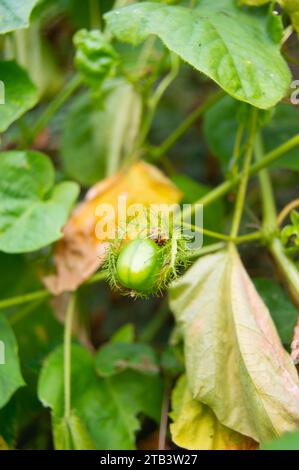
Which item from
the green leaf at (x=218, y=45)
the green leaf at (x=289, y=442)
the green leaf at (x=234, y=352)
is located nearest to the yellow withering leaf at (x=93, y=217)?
the green leaf at (x=234, y=352)

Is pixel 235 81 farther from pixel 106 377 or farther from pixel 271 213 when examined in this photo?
pixel 106 377

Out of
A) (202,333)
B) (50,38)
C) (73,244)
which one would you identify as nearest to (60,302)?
(73,244)

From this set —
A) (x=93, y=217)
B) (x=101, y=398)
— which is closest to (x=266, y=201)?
(x=93, y=217)

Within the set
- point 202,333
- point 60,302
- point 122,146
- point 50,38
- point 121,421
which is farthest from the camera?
point 50,38

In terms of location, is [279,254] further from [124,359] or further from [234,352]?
[124,359]

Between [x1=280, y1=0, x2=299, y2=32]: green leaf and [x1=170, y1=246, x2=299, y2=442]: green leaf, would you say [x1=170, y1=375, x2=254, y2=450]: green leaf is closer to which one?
[x1=170, y1=246, x2=299, y2=442]: green leaf

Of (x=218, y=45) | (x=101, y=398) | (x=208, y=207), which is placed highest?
(x=218, y=45)
